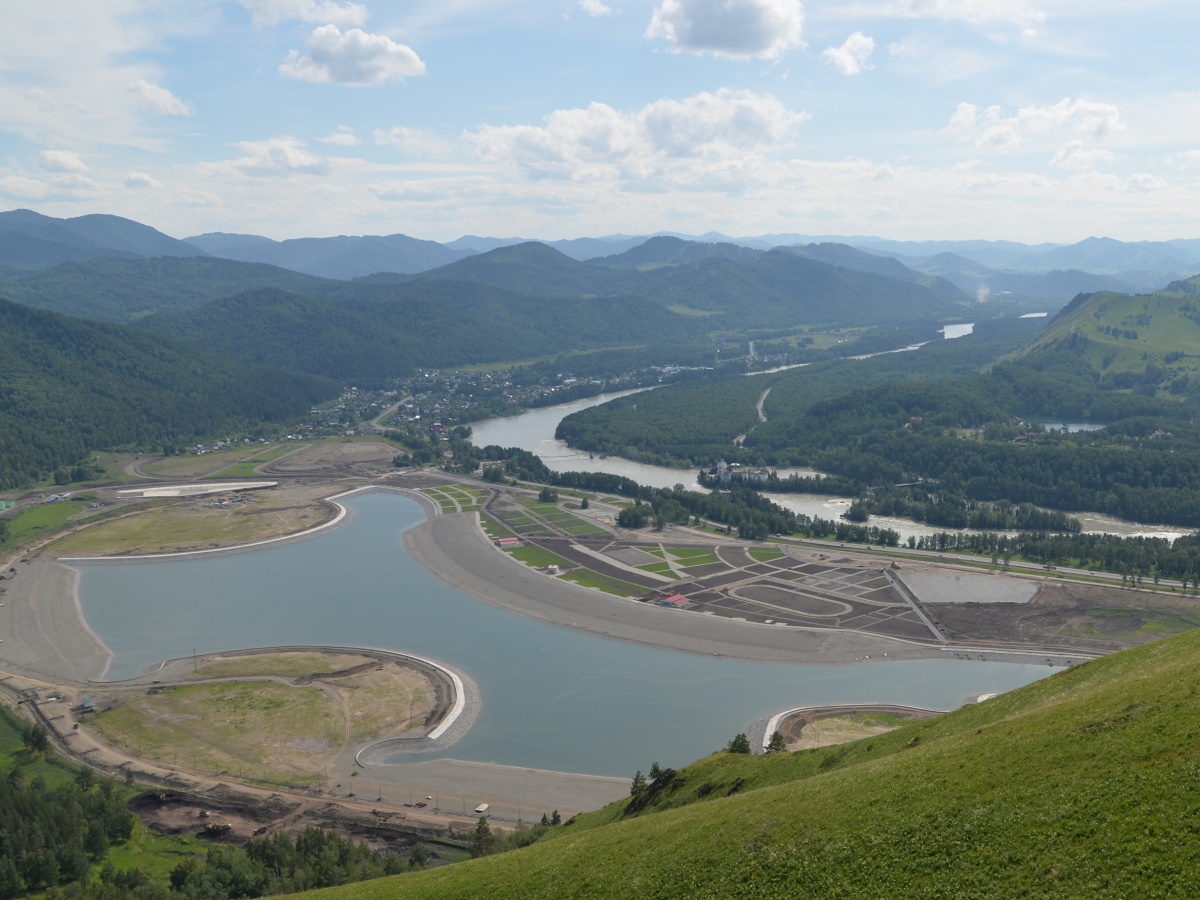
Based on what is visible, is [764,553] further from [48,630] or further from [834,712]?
[48,630]

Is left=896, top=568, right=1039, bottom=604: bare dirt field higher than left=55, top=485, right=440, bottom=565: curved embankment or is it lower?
lower

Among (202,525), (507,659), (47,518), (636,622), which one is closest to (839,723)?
(636,622)

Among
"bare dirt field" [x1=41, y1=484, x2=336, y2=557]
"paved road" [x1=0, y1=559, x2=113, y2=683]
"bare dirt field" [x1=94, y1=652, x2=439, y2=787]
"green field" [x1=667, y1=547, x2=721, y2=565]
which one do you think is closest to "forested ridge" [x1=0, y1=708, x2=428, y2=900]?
"bare dirt field" [x1=94, y1=652, x2=439, y2=787]

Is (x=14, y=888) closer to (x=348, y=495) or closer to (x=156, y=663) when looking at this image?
(x=156, y=663)

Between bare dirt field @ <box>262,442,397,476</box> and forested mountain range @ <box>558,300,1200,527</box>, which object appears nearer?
forested mountain range @ <box>558,300,1200,527</box>

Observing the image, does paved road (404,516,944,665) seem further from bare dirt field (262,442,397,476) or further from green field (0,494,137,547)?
bare dirt field (262,442,397,476)

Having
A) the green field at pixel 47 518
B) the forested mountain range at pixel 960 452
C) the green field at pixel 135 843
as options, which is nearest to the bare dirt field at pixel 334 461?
the green field at pixel 47 518

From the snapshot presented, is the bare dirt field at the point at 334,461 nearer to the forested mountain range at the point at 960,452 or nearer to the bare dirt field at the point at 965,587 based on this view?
the forested mountain range at the point at 960,452
